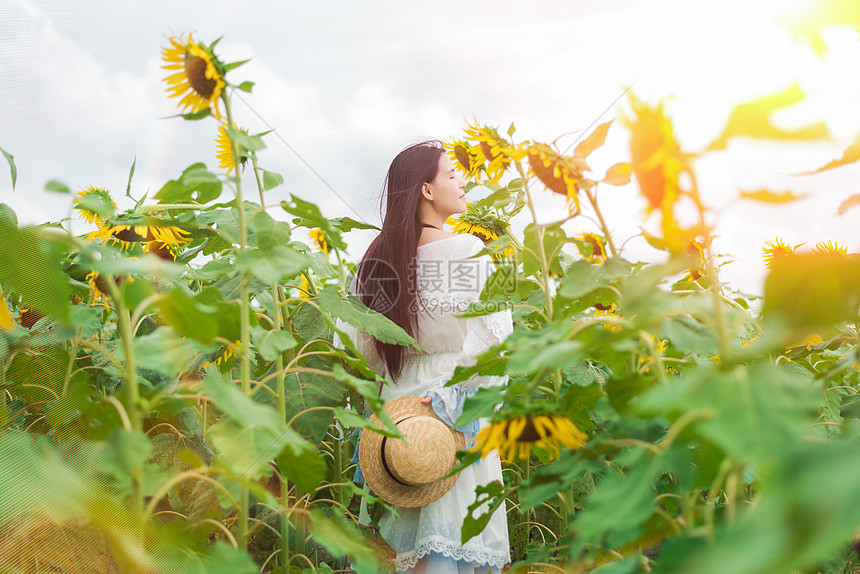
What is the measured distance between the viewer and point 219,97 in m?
0.73

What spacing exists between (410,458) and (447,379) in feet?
1.41

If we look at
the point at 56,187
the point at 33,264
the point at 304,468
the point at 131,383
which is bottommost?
the point at 304,468

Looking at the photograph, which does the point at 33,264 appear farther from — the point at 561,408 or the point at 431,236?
the point at 431,236

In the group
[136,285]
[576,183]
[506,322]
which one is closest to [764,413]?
[576,183]

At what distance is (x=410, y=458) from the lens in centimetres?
120

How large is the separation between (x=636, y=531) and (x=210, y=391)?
15.4 inches

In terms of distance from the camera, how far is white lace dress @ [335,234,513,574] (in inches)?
57.0

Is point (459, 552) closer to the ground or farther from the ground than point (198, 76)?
closer to the ground

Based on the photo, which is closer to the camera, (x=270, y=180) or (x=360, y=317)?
(x=270, y=180)

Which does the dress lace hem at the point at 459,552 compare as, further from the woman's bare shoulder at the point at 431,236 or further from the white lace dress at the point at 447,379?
the woman's bare shoulder at the point at 431,236

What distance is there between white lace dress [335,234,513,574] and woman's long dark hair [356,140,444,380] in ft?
0.14

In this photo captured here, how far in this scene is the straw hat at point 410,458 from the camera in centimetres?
121

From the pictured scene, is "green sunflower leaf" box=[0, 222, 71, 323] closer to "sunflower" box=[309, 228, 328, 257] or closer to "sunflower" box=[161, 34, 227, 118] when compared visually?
"sunflower" box=[161, 34, 227, 118]

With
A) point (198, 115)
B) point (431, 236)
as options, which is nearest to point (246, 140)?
point (198, 115)
